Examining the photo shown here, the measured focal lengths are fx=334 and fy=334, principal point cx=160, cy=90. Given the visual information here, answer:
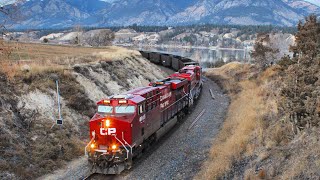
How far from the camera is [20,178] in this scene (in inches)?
643

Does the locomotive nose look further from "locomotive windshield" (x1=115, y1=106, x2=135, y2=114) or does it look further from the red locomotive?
"locomotive windshield" (x1=115, y1=106, x2=135, y2=114)

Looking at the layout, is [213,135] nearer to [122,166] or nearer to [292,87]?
[292,87]

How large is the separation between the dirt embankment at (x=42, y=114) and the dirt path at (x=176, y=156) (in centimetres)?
131

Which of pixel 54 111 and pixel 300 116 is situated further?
pixel 54 111

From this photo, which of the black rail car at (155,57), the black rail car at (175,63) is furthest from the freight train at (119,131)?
the black rail car at (155,57)

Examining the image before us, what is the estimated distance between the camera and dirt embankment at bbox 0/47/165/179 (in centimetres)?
1783

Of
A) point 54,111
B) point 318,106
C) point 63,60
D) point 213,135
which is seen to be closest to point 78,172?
point 54,111

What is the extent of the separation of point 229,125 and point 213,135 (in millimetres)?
1856

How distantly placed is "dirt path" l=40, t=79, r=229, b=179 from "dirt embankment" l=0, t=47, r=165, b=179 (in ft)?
4.28

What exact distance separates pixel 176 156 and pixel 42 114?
9280 mm

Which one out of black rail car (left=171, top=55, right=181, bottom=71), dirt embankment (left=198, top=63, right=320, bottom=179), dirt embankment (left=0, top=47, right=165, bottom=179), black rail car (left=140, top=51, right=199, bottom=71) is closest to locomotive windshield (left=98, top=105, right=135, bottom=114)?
dirt embankment (left=0, top=47, right=165, bottom=179)

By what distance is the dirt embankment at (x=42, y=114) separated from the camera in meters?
17.8

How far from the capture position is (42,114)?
72.5ft

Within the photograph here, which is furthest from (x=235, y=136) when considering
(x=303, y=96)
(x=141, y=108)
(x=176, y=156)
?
(x=141, y=108)
